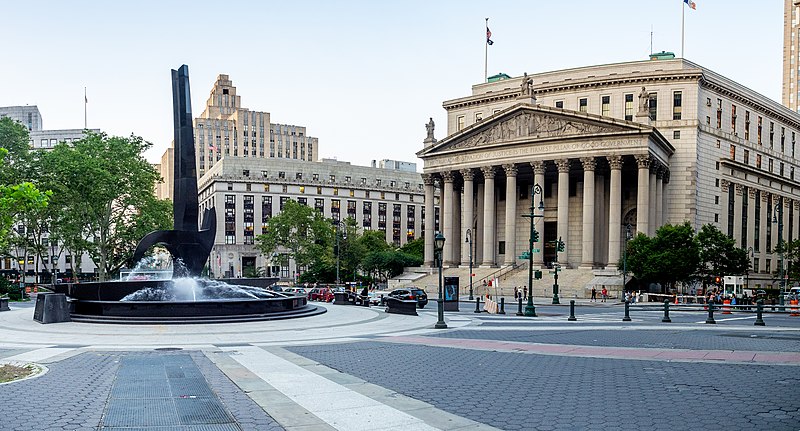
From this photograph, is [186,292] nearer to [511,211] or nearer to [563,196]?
[563,196]

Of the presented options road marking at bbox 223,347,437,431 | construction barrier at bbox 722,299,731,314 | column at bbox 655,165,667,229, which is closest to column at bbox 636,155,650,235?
column at bbox 655,165,667,229

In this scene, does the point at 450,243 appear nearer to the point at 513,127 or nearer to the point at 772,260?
the point at 513,127

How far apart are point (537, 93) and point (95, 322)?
79648 mm

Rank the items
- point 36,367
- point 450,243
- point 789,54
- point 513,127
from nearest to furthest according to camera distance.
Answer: point 36,367, point 513,127, point 450,243, point 789,54

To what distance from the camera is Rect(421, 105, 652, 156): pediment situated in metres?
71.8

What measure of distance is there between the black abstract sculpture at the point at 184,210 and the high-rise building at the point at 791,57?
149m

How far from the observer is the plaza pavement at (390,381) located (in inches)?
394

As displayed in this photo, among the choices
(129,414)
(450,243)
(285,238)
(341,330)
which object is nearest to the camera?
(129,414)

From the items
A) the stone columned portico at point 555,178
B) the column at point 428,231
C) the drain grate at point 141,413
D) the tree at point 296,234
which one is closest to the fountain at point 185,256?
the drain grate at point 141,413

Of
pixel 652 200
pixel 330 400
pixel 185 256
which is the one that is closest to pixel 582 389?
pixel 330 400

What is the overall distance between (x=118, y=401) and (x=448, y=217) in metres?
76.1

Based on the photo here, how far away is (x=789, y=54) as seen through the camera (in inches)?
5768

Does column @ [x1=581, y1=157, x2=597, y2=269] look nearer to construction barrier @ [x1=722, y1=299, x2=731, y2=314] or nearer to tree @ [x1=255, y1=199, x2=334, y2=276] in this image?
construction barrier @ [x1=722, y1=299, x2=731, y2=314]

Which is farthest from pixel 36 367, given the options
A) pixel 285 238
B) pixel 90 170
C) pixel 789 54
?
pixel 789 54
